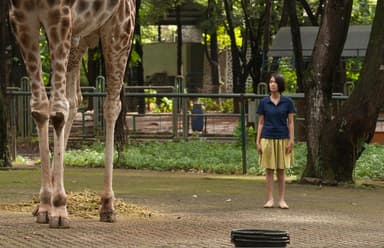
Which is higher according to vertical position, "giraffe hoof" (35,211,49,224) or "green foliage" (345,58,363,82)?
"green foliage" (345,58,363,82)

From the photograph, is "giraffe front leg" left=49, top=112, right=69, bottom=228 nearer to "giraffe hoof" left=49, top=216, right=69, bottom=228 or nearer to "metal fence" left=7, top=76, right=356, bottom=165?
"giraffe hoof" left=49, top=216, right=69, bottom=228

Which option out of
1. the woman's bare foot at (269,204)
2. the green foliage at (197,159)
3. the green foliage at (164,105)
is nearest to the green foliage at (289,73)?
the green foliage at (164,105)

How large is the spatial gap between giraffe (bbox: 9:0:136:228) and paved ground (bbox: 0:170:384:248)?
291 mm

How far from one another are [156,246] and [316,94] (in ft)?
26.9

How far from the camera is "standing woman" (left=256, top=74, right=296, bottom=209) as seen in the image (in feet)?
40.1

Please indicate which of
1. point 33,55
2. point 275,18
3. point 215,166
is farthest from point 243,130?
point 275,18

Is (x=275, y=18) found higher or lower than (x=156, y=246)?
higher

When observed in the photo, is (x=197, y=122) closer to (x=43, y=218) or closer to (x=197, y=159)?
(x=197, y=159)

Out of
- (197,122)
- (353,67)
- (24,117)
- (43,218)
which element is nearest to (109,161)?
(43,218)

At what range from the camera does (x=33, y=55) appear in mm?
9539

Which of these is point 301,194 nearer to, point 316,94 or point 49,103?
point 316,94

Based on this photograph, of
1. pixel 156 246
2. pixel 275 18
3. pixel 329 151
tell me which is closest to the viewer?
pixel 156 246

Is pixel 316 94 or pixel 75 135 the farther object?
pixel 75 135

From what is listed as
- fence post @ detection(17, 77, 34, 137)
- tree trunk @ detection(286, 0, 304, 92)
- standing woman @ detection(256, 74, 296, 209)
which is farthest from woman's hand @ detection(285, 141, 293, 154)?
fence post @ detection(17, 77, 34, 137)
